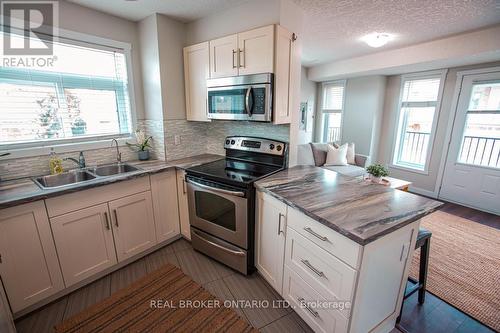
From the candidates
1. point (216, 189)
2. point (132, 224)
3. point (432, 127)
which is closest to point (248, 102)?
point (216, 189)

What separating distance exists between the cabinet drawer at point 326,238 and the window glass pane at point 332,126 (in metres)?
4.46

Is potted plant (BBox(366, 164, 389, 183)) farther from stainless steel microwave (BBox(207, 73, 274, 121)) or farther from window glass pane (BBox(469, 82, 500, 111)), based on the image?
window glass pane (BBox(469, 82, 500, 111))

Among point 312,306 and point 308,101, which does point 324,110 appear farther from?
point 312,306

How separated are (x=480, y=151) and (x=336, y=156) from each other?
216 centimetres

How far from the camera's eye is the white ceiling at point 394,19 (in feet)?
6.68

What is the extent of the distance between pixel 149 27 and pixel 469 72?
466 centimetres

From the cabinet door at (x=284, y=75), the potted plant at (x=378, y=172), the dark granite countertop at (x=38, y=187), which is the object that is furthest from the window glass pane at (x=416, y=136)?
the dark granite countertop at (x=38, y=187)

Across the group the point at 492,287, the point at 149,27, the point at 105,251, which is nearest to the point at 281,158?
the point at 105,251

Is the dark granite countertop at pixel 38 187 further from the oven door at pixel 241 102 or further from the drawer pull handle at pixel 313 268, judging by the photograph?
the drawer pull handle at pixel 313 268

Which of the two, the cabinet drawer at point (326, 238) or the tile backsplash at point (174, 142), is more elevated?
the tile backsplash at point (174, 142)

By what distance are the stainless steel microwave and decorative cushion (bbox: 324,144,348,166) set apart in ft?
8.91

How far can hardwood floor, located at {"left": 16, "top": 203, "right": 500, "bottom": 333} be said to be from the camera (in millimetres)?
1603

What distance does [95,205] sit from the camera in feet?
6.10

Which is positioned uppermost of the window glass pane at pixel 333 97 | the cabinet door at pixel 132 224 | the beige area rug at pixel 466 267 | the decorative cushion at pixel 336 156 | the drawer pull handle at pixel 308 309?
the window glass pane at pixel 333 97
